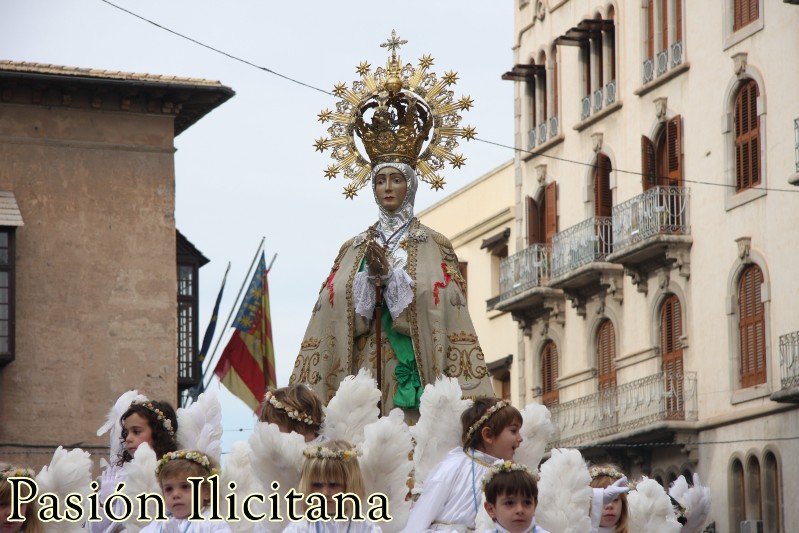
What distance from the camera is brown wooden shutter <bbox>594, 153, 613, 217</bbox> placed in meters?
45.5

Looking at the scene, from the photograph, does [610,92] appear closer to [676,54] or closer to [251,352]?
[676,54]

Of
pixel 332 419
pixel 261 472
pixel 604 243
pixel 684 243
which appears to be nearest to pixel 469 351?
pixel 332 419

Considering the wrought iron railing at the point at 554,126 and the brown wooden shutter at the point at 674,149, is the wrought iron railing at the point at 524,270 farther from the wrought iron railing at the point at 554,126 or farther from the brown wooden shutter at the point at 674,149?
the brown wooden shutter at the point at 674,149

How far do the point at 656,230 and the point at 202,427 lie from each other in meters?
29.2

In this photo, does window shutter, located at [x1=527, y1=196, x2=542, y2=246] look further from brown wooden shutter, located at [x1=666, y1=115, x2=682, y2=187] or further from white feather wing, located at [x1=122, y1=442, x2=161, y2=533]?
white feather wing, located at [x1=122, y1=442, x2=161, y2=533]

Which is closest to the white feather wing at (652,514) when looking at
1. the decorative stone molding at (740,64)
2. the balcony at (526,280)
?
the decorative stone molding at (740,64)

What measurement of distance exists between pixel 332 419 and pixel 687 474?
29340mm

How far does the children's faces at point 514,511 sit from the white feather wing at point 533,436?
2068mm

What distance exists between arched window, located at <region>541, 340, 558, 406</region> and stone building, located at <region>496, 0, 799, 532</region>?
0.21ft

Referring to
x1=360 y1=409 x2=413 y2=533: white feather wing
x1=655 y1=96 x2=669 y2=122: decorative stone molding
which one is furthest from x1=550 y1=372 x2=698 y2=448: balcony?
x1=360 y1=409 x2=413 y2=533: white feather wing

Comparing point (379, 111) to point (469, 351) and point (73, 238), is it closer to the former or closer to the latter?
point (469, 351)

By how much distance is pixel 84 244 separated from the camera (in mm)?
38062

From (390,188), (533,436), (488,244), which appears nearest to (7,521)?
(533,436)

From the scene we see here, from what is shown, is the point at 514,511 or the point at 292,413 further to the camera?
the point at 292,413
